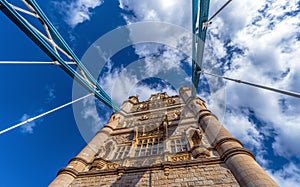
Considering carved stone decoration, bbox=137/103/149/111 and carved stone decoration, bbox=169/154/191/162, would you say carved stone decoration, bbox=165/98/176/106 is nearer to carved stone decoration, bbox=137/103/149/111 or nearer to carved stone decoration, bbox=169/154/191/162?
carved stone decoration, bbox=137/103/149/111

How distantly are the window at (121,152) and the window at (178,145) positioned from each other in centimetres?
322

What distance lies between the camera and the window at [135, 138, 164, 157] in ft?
33.6

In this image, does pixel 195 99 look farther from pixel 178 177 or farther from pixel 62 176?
pixel 62 176

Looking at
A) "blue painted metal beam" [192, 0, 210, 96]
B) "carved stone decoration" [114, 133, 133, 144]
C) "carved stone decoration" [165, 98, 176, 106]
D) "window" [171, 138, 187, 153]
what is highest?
"carved stone decoration" [165, 98, 176, 106]

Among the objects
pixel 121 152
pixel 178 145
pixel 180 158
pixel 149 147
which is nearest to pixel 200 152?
pixel 180 158

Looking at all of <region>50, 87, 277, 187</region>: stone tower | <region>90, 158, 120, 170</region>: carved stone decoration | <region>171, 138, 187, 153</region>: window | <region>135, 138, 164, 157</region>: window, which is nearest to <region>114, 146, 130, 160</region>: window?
<region>50, 87, 277, 187</region>: stone tower

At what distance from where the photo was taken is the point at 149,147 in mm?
11062

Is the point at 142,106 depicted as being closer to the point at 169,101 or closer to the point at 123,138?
the point at 169,101

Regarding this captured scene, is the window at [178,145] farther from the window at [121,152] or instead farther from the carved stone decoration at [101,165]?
the carved stone decoration at [101,165]

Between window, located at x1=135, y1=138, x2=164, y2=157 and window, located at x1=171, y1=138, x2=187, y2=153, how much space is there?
79 centimetres

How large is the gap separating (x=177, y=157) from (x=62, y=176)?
607 centimetres

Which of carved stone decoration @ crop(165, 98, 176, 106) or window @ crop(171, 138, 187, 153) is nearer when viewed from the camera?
window @ crop(171, 138, 187, 153)

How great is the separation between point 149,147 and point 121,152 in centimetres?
201

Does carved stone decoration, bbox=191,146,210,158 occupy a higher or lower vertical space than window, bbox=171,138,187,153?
lower
